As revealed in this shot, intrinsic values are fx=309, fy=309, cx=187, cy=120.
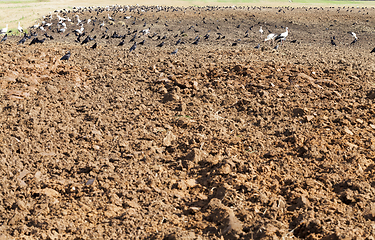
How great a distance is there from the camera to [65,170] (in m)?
5.73

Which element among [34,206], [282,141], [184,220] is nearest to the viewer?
[184,220]

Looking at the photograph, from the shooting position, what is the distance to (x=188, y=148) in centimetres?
620

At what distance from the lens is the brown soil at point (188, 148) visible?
14.1 feet

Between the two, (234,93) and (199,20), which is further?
(199,20)

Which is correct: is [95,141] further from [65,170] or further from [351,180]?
[351,180]

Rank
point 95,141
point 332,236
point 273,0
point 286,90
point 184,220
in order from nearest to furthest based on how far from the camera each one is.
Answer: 1. point 332,236
2. point 184,220
3. point 95,141
4. point 286,90
5. point 273,0

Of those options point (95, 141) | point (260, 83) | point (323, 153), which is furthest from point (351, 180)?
point (95, 141)

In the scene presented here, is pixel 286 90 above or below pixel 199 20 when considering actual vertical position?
below

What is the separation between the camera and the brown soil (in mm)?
4312

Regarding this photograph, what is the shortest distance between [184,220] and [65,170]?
8.55 feet

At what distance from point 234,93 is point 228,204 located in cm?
420

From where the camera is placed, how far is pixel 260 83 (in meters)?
8.43

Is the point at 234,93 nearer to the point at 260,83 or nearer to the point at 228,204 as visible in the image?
the point at 260,83

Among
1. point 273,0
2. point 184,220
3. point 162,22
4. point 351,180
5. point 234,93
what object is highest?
point 273,0
